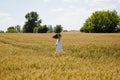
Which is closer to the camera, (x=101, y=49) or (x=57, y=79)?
(x=57, y=79)

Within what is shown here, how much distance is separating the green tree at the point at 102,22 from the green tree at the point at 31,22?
88.5 ft

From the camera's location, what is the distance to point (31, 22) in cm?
13088

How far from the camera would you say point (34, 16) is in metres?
132

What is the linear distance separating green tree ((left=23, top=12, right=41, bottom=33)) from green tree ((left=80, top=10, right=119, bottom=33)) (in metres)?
27.0

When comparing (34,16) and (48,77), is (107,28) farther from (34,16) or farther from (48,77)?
(48,77)

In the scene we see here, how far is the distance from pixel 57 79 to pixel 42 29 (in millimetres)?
103118

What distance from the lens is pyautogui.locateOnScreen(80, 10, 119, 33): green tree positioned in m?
104

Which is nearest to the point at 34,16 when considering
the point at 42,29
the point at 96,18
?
the point at 42,29

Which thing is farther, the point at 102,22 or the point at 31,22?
the point at 31,22

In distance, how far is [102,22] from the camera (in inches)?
4188

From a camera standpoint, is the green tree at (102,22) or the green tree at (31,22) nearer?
the green tree at (102,22)

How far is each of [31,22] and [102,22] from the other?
128 feet

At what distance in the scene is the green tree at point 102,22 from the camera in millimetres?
103875

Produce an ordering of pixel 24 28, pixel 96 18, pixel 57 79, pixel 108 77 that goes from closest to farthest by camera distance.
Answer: pixel 57 79 < pixel 108 77 < pixel 96 18 < pixel 24 28
